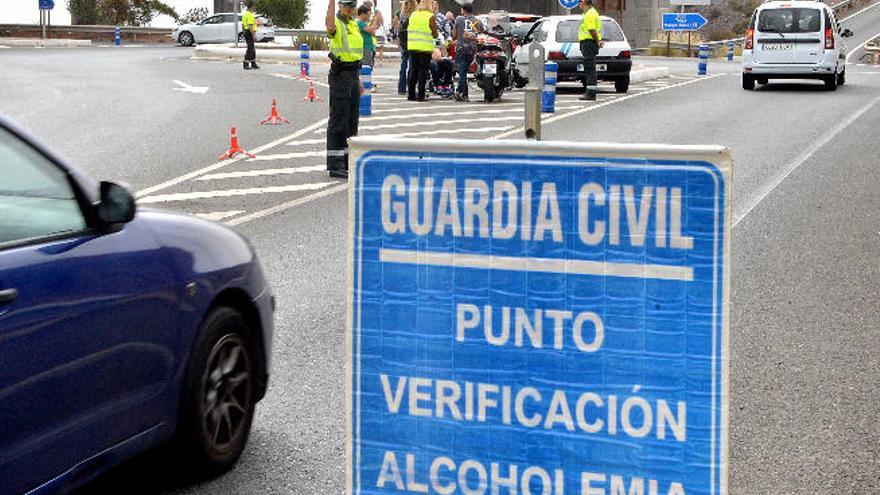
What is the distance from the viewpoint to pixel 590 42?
86.6 feet

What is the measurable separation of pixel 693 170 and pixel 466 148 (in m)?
0.54

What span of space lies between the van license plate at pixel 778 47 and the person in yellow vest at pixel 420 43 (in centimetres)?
733

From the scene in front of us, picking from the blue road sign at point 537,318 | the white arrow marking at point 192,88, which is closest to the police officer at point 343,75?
the blue road sign at point 537,318

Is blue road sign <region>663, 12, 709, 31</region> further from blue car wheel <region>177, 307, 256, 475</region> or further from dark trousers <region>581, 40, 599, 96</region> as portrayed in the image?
blue car wheel <region>177, 307, 256, 475</region>

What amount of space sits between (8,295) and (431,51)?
2170cm

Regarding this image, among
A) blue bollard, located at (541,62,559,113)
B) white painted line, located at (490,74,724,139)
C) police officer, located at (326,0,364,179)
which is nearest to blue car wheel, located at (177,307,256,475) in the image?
police officer, located at (326,0,364,179)

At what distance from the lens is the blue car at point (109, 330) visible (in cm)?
422

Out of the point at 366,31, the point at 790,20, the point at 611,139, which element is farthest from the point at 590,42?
the point at 611,139

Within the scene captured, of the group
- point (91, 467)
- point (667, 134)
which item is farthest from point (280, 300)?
point (667, 134)

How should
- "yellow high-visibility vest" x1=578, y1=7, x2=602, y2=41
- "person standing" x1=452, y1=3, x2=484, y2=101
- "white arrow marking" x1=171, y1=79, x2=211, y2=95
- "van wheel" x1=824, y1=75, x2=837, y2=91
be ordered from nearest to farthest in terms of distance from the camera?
"person standing" x1=452, y1=3, x2=484, y2=101, "yellow high-visibility vest" x1=578, y1=7, x2=602, y2=41, "white arrow marking" x1=171, y1=79, x2=211, y2=95, "van wheel" x1=824, y1=75, x2=837, y2=91

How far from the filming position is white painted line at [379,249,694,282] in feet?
11.2

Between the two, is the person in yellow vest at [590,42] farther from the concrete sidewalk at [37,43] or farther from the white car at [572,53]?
the concrete sidewalk at [37,43]

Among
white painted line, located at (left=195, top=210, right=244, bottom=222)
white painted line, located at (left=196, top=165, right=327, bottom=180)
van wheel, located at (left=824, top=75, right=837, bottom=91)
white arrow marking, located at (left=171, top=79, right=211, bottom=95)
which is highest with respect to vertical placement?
van wheel, located at (left=824, top=75, right=837, bottom=91)

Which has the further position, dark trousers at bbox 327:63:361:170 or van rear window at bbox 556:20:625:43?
van rear window at bbox 556:20:625:43
